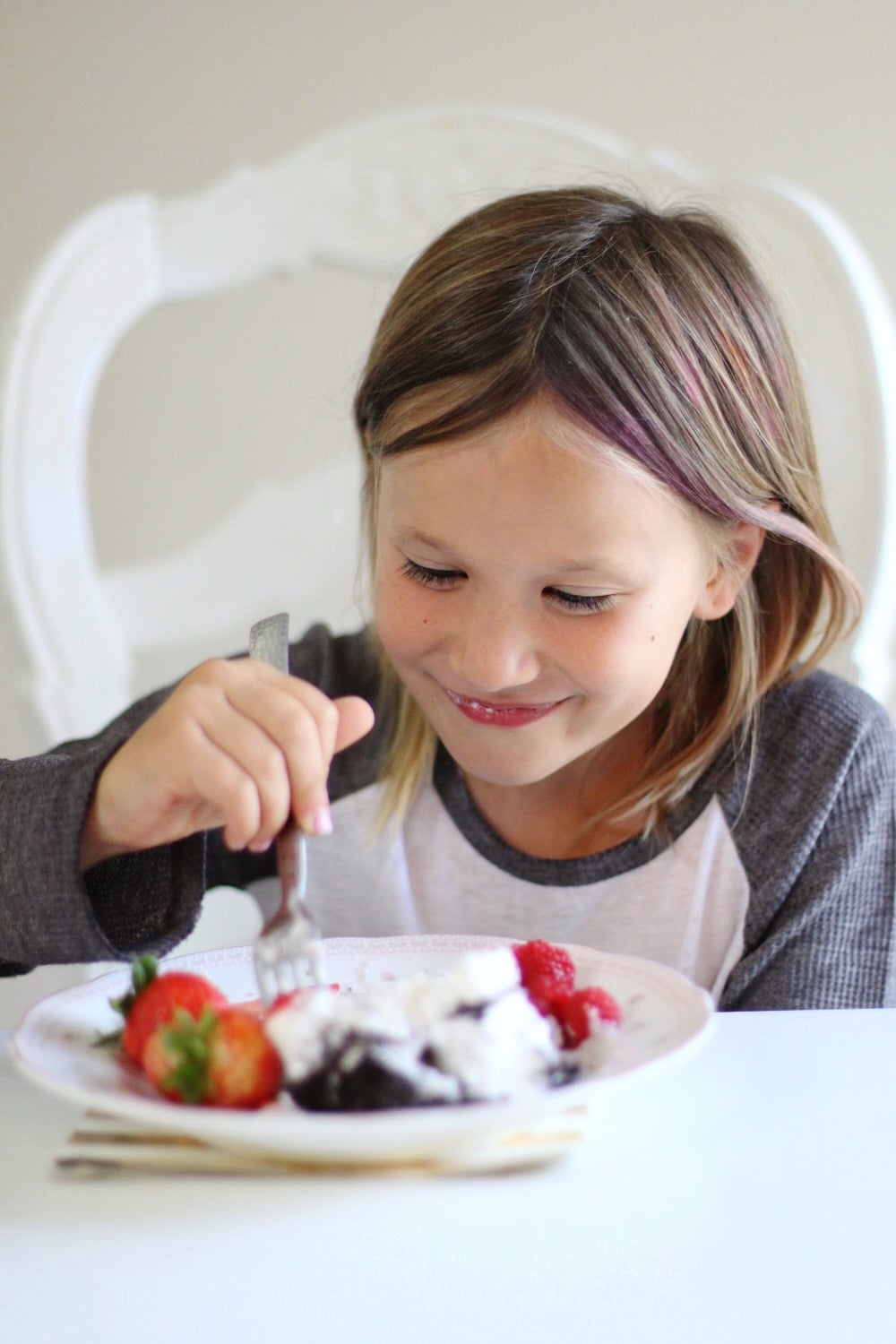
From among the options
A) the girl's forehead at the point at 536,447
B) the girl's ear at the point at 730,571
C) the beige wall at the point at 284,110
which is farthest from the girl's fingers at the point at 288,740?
the beige wall at the point at 284,110

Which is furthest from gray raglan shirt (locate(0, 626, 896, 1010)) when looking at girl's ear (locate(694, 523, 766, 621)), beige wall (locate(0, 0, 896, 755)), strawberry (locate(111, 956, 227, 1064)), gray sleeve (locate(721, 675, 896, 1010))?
beige wall (locate(0, 0, 896, 755))

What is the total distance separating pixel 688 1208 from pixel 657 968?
155 mm

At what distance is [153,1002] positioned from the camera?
549 mm

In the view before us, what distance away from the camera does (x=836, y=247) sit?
1210mm

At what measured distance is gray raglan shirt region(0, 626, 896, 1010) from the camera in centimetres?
81

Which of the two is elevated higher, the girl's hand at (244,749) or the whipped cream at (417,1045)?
the girl's hand at (244,749)

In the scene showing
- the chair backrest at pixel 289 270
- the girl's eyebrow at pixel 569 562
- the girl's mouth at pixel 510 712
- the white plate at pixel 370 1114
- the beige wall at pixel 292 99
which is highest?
the beige wall at pixel 292 99

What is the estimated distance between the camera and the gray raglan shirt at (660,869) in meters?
0.81

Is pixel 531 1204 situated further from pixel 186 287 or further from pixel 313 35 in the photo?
A: pixel 313 35

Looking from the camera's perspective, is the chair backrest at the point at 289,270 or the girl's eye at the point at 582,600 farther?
the chair backrest at the point at 289,270

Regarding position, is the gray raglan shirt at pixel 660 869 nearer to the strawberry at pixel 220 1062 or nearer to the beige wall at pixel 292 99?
the strawberry at pixel 220 1062

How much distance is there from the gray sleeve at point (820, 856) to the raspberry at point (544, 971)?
337mm

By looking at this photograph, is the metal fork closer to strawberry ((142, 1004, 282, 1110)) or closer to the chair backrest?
strawberry ((142, 1004, 282, 1110))

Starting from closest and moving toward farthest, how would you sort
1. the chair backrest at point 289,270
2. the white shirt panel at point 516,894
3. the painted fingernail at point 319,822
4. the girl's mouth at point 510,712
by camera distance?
the painted fingernail at point 319,822 → the girl's mouth at point 510,712 → the white shirt panel at point 516,894 → the chair backrest at point 289,270
